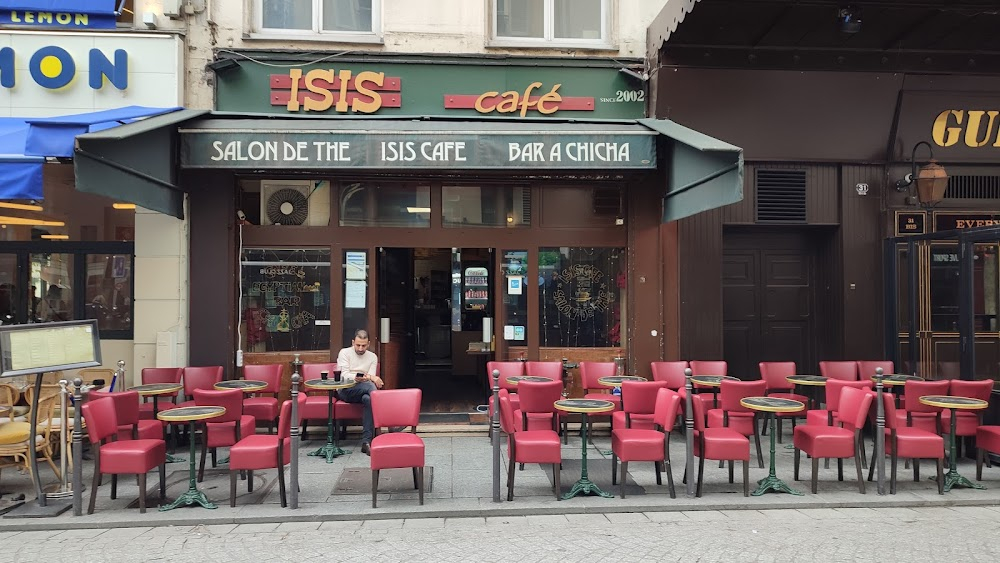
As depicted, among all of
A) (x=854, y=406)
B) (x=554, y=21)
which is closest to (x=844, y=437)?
(x=854, y=406)

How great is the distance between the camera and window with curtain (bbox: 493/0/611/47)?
1017 centimetres

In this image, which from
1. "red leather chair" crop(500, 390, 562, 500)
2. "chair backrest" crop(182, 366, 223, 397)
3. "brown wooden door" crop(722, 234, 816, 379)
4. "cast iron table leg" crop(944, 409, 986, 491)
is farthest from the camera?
"brown wooden door" crop(722, 234, 816, 379)

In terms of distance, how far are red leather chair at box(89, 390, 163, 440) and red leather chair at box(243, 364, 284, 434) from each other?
4.80 ft

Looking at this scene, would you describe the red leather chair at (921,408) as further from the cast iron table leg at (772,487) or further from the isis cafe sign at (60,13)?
the isis cafe sign at (60,13)

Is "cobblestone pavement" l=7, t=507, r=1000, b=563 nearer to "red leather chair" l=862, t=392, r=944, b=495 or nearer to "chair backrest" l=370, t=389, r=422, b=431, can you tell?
"red leather chair" l=862, t=392, r=944, b=495

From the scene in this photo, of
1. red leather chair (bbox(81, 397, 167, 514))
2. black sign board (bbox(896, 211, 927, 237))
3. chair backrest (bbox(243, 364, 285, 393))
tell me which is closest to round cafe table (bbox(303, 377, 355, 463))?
chair backrest (bbox(243, 364, 285, 393))

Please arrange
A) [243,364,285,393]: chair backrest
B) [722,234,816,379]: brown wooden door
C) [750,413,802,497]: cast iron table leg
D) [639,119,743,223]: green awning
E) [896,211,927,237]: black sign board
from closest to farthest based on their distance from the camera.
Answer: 1. [750,413,802,497]: cast iron table leg
2. [639,119,743,223]: green awning
3. [243,364,285,393]: chair backrest
4. [896,211,927,237]: black sign board
5. [722,234,816,379]: brown wooden door

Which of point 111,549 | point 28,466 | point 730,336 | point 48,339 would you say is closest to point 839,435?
point 730,336

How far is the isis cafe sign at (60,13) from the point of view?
927 cm

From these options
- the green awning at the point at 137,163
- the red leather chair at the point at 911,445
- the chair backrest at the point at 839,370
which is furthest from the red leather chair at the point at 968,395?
the green awning at the point at 137,163

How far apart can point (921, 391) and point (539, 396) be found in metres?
4.47

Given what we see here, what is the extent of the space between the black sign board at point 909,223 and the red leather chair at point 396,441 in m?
7.82

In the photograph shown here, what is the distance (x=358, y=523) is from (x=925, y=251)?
8.64m

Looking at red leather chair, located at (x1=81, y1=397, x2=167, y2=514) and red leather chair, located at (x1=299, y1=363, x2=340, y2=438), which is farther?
red leather chair, located at (x1=299, y1=363, x2=340, y2=438)
